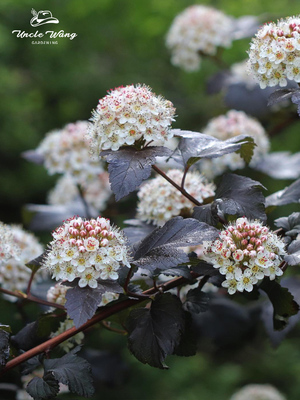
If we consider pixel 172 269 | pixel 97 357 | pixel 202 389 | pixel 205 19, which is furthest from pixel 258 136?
pixel 202 389

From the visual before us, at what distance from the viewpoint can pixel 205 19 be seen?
8.41 feet

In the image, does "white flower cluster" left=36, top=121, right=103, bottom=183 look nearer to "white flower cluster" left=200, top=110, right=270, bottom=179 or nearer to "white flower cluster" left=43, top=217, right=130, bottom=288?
"white flower cluster" left=200, top=110, right=270, bottom=179

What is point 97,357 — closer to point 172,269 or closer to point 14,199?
point 172,269

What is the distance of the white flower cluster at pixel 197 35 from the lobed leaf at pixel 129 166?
5.44 ft

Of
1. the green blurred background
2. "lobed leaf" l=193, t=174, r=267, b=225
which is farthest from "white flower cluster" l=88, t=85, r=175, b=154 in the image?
the green blurred background

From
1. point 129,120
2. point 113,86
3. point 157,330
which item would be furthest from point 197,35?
point 157,330

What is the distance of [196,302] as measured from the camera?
3.52ft

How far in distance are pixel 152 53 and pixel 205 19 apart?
53.4 inches

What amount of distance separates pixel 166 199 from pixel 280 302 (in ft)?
1.31

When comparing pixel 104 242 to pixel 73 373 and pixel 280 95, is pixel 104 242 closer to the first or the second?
pixel 73 373

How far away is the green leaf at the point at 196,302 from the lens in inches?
41.8

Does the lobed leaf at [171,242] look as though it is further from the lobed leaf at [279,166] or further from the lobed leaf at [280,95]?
the lobed leaf at [279,166]

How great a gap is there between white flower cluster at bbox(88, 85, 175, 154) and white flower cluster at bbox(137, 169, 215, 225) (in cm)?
24

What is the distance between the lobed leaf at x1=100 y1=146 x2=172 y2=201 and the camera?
96 cm
